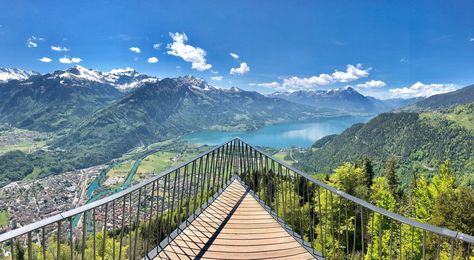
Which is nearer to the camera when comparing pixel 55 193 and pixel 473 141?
pixel 55 193

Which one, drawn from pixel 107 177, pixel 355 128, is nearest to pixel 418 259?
pixel 107 177

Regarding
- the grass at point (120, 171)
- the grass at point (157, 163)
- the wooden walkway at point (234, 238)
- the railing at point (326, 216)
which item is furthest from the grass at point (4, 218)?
the wooden walkway at point (234, 238)

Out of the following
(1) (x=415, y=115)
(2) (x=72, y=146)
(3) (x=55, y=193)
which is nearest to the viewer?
(3) (x=55, y=193)

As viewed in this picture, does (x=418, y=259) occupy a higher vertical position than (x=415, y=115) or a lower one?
lower

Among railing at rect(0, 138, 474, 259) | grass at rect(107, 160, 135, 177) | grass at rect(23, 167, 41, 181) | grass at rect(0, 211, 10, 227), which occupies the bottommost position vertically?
grass at rect(0, 211, 10, 227)

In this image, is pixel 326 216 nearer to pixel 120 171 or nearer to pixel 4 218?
pixel 4 218

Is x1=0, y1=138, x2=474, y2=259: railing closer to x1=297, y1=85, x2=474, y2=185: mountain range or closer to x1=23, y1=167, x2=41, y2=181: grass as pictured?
x1=297, y1=85, x2=474, y2=185: mountain range

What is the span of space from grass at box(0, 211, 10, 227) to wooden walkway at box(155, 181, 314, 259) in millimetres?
84472

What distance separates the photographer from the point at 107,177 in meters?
113

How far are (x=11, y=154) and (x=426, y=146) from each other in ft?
587

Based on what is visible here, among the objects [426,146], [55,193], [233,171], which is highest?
[233,171]

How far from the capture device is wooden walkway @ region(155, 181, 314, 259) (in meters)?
4.44

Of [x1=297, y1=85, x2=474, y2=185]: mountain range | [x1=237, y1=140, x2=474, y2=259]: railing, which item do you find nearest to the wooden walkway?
[x1=237, y1=140, x2=474, y2=259]: railing

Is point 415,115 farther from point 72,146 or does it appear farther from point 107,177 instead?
point 72,146
